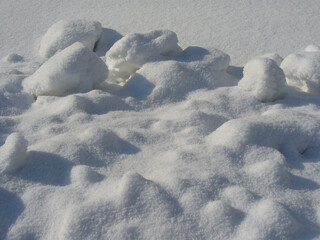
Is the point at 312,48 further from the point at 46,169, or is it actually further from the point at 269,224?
the point at 46,169

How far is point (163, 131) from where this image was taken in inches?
59.5

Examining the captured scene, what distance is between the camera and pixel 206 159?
133 cm

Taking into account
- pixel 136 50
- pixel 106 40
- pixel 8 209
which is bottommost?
pixel 8 209

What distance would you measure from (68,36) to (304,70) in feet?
4.20

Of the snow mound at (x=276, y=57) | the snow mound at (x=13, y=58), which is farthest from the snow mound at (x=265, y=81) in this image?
the snow mound at (x=13, y=58)

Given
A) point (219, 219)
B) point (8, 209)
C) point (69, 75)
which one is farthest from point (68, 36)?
point (219, 219)

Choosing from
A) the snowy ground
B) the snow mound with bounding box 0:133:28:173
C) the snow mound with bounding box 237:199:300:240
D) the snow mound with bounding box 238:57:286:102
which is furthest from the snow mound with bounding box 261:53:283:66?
the snow mound with bounding box 0:133:28:173

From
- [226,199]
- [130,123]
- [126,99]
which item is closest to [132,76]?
[126,99]

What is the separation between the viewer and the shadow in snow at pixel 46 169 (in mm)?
1248

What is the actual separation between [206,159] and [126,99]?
0.58 meters

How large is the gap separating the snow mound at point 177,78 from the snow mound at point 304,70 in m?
0.29

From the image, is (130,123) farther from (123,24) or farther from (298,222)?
(123,24)

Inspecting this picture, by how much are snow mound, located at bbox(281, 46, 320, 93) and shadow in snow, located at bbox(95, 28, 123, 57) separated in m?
1.03

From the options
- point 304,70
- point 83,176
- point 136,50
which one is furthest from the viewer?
point 136,50
